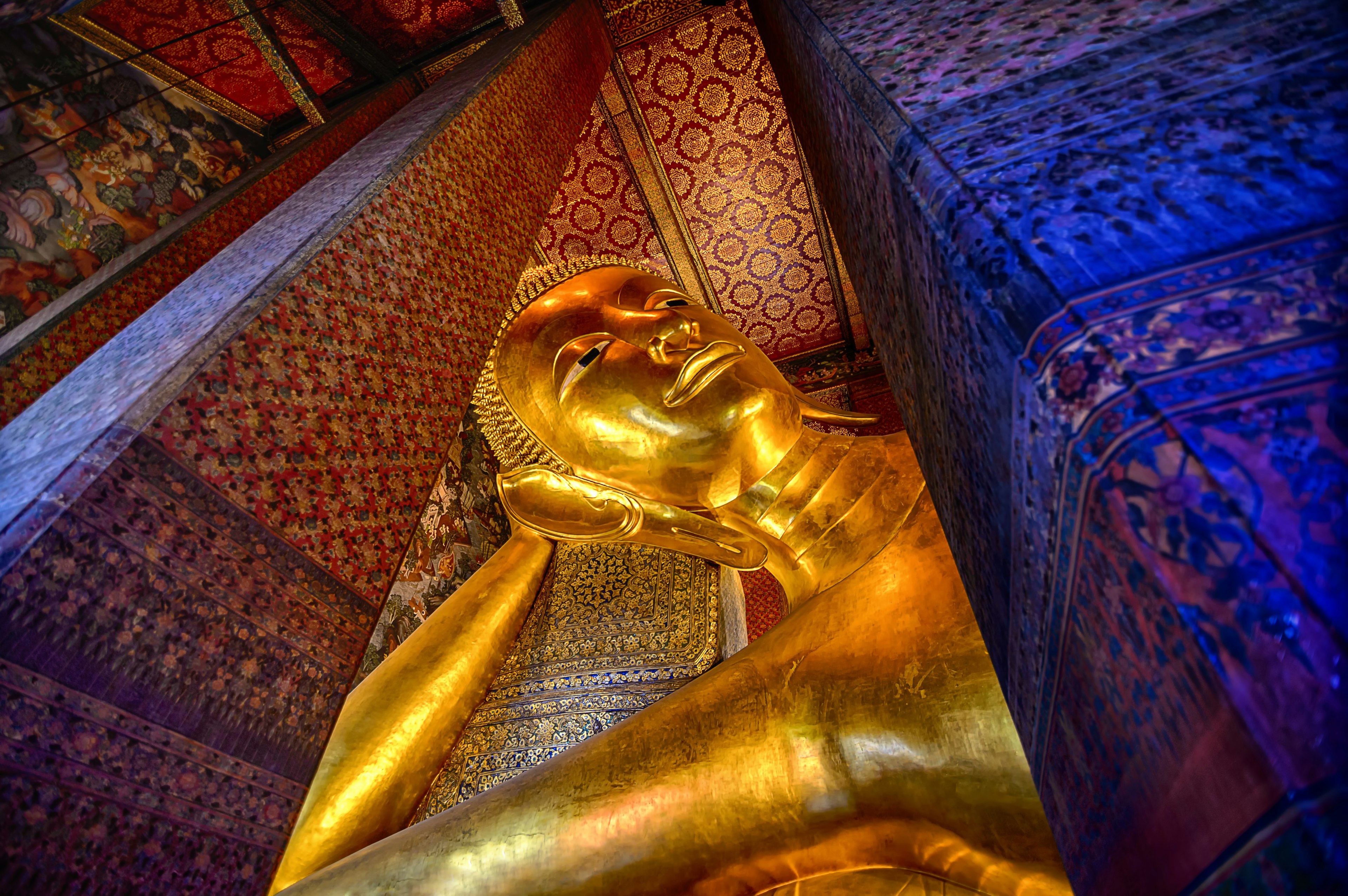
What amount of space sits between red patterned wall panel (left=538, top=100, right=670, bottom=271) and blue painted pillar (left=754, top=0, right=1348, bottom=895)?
9.54 ft

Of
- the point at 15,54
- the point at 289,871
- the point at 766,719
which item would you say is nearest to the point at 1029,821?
the point at 766,719

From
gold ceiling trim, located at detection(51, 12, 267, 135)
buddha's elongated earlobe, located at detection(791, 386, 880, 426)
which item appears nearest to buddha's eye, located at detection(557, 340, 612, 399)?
buddha's elongated earlobe, located at detection(791, 386, 880, 426)

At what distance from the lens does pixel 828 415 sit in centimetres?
226

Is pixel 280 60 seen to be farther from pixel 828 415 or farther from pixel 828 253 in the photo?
pixel 828 253

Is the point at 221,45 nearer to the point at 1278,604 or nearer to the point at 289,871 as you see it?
the point at 289,871

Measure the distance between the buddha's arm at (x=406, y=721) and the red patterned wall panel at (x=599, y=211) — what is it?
6.03 ft

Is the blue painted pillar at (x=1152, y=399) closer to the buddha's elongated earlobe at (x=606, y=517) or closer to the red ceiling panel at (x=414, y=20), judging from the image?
the buddha's elongated earlobe at (x=606, y=517)

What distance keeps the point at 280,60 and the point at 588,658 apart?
8.16 ft

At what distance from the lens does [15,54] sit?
193 cm

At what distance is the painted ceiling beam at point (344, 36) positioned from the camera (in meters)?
2.57

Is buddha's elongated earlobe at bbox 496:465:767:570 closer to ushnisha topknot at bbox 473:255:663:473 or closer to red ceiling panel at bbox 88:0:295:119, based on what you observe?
ushnisha topknot at bbox 473:255:663:473

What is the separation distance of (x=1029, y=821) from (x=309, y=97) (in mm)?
3208

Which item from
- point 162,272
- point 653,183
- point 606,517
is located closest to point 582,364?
point 606,517

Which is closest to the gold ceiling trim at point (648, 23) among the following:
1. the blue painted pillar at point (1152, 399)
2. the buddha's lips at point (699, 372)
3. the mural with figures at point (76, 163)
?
the mural with figures at point (76, 163)
